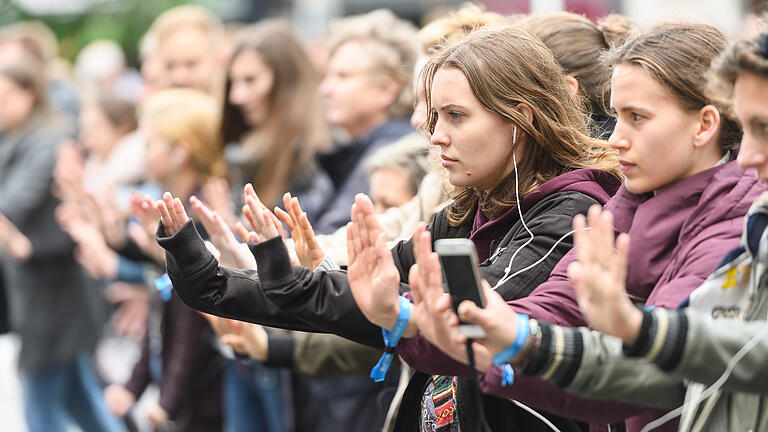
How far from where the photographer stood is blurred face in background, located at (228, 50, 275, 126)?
18.6 ft

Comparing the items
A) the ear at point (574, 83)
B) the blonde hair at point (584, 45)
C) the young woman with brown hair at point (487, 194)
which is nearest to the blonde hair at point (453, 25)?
the blonde hair at point (584, 45)

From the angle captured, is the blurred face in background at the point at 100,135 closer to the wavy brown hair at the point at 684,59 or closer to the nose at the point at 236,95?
the nose at the point at 236,95

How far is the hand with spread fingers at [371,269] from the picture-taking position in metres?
2.44

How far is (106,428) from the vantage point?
631 cm

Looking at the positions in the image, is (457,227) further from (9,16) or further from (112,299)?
(9,16)

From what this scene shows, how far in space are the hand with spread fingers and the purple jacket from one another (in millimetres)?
109

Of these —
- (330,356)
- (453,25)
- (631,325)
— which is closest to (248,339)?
(330,356)

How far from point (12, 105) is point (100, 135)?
174 centimetres

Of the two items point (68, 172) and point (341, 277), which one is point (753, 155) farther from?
point (68, 172)

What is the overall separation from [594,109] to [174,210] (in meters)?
1.42

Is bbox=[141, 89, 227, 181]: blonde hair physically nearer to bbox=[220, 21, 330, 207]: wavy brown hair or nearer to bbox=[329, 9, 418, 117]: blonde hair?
bbox=[220, 21, 330, 207]: wavy brown hair

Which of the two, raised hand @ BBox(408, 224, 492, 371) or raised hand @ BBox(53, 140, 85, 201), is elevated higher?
raised hand @ BBox(408, 224, 492, 371)

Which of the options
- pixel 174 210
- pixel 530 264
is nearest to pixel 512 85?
pixel 530 264

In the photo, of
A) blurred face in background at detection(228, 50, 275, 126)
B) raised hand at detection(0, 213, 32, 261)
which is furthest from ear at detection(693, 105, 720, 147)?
raised hand at detection(0, 213, 32, 261)
